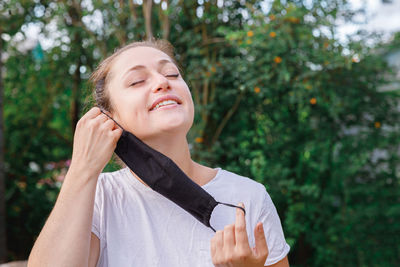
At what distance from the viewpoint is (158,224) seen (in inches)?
55.4

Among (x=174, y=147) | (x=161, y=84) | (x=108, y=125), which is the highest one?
(x=161, y=84)

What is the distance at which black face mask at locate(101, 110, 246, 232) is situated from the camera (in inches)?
52.6

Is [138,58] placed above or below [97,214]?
above

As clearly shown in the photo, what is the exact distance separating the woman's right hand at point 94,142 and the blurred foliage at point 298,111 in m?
2.30

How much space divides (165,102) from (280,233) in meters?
0.68

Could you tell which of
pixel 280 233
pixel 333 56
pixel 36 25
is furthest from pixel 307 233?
pixel 36 25

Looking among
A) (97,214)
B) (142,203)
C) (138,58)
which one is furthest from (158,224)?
(138,58)

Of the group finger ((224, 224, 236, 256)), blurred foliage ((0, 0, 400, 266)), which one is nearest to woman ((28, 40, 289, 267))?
finger ((224, 224, 236, 256))

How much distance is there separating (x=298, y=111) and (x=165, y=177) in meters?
2.80

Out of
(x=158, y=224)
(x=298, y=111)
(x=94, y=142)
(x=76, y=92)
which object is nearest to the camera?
(x=94, y=142)

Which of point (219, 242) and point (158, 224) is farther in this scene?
point (158, 224)

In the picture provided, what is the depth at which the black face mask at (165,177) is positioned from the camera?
4.39 ft

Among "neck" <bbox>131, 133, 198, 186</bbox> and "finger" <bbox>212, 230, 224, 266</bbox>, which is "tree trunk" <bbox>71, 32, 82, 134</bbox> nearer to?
"neck" <bbox>131, 133, 198, 186</bbox>

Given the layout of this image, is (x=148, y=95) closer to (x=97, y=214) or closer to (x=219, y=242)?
(x=97, y=214)
